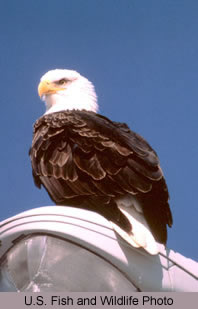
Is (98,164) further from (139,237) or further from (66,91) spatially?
(66,91)

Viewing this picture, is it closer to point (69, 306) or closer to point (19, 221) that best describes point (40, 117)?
point (19, 221)

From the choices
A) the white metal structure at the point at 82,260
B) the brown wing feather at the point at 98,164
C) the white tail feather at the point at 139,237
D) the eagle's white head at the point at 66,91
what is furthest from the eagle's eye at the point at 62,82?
the white metal structure at the point at 82,260

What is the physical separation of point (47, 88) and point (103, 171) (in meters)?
2.65

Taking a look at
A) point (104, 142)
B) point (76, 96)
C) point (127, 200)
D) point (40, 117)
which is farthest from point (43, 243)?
point (76, 96)

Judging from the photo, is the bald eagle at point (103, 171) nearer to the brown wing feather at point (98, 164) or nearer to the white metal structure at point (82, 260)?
the brown wing feather at point (98, 164)

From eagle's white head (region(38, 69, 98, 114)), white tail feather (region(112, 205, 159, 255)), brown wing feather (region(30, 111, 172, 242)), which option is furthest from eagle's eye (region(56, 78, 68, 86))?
white tail feather (region(112, 205, 159, 255))

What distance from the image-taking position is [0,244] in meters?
4.53

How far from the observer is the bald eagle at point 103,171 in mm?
5238

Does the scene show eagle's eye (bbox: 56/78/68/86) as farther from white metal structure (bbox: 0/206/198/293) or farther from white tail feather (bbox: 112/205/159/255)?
white metal structure (bbox: 0/206/198/293)

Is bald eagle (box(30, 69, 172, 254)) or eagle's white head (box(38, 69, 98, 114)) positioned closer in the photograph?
bald eagle (box(30, 69, 172, 254))

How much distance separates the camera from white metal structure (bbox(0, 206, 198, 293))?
4188 millimetres

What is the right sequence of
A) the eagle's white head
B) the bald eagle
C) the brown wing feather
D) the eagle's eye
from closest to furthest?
the bald eagle
the brown wing feather
the eagle's white head
the eagle's eye
